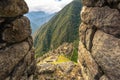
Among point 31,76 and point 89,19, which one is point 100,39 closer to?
point 89,19

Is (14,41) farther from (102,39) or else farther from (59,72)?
(59,72)

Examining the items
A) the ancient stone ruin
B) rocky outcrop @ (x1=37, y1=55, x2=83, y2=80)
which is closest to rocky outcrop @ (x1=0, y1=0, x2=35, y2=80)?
the ancient stone ruin

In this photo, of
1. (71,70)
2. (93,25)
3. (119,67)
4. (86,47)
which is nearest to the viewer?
(119,67)

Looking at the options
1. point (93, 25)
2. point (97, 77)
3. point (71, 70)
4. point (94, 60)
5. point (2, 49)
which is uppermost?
point (93, 25)

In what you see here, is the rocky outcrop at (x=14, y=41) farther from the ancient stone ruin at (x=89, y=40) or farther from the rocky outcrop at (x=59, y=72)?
the rocky outcrop at (x=59, y=72)

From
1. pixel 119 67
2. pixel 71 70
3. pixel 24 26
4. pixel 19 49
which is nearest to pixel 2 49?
pixel 19 49
